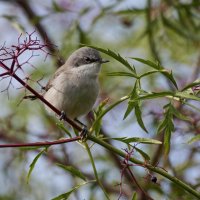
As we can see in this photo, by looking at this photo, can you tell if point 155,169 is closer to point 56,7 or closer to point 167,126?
point 167,126

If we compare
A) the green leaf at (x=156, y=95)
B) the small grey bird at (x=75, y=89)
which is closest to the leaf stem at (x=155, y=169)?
the green leaf at (x=156, y=95)

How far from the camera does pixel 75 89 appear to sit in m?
4.07

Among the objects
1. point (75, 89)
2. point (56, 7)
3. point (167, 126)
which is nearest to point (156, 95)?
point (167, 126)

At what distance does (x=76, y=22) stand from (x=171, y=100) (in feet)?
8.17

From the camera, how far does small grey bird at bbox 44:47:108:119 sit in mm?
4059

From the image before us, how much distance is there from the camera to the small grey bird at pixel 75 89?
4.06 metres

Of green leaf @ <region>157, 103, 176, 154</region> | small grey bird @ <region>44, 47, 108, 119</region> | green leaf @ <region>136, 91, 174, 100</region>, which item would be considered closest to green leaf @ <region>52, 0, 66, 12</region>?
small grey bird @ <region>44, 47, 108, 119</region>

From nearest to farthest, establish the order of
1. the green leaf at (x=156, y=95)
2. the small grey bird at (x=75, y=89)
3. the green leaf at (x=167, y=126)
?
the green leaf at (x=156, y=95)
the green leaf at (x=167, y=126)
the small grey bird at (x=75, y=89)

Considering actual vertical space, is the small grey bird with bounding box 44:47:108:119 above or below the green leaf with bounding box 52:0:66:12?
below

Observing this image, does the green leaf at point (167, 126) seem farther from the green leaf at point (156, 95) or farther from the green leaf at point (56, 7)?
the green leaf at point (56, 7)

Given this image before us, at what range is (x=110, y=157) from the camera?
16.2 ft

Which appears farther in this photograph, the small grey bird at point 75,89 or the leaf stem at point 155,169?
the small grey bird at point 75,89

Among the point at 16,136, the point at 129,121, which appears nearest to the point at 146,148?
the point at 129,121

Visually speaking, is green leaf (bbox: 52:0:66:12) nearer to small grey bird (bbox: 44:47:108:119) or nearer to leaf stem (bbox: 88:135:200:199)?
small grey bird (bbox: 44:47:108:119)
